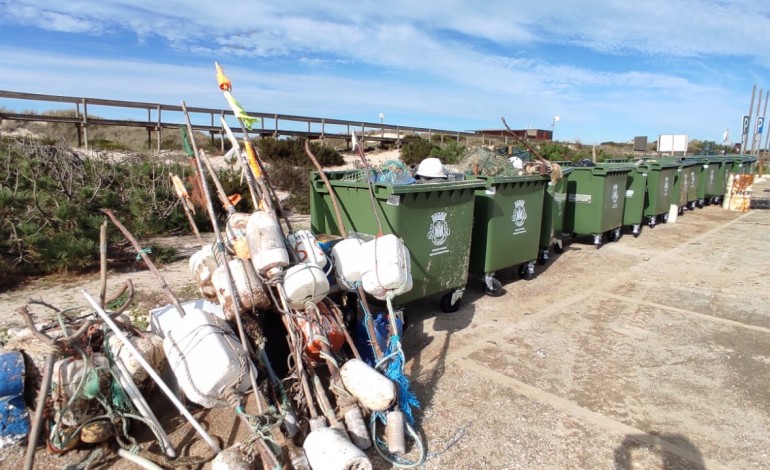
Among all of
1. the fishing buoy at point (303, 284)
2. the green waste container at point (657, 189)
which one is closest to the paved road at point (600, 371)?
the fishing buoy at point (303, 284)

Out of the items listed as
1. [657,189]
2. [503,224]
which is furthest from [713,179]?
[503,224]

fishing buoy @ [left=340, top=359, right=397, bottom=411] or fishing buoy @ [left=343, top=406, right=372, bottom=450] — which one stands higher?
fishing buoy @ [left=340, top=359, right=397, bottom=411]

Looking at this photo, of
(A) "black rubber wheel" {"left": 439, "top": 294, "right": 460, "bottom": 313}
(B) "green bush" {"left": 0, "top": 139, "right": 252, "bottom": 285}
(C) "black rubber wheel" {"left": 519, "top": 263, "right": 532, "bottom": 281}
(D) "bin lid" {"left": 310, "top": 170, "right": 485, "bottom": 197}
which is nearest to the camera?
(D) "bin lid" {"left": 310, "top": 170, "right": 485, "bottom": 197}

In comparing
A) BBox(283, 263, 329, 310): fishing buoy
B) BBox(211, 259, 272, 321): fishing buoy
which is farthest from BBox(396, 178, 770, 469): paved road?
BBox(211, 259, 272, 321): fishing buoy

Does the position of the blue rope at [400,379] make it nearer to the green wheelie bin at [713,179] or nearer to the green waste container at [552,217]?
Answer: the green waste container at [552,217]

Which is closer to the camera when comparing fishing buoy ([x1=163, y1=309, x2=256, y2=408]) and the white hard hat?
fishing buoy ([x1=163, y1=309, x2=256, y2=408])

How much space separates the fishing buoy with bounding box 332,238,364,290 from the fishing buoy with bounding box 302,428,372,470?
1.20 m

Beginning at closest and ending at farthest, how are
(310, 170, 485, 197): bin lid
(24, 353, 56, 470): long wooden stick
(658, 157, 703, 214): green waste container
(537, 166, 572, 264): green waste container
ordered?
1. (24, 353, 56, 470): long wooden stick
2. (310, 170, 485, 197): bin lid
3. (537, 166, 572, 264): green waste container
4. (658, 157, 703, 214): green waste container

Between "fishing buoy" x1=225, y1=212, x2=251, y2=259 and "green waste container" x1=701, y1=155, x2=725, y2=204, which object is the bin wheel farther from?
"green waste container" x1=701, y1=155, x2=725, y2=204

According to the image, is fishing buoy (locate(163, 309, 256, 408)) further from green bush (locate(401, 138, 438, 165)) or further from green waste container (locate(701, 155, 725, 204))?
green bush (locate(401, 138, 438, 165))

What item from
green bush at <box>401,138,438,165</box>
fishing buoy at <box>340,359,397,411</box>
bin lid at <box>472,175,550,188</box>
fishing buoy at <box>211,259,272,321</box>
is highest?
green bush at <box>401,138,438,165</box>

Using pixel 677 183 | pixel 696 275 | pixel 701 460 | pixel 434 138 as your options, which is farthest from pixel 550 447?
pixel 434 138

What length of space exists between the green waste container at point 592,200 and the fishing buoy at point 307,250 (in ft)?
19.3

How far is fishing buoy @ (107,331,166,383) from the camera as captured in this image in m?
2.80
